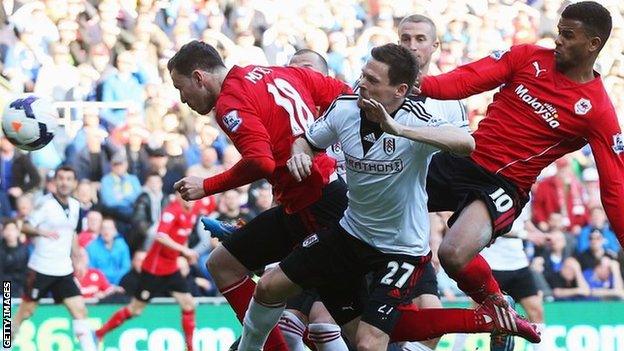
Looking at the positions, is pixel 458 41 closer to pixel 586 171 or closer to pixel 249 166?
pixel 586 171

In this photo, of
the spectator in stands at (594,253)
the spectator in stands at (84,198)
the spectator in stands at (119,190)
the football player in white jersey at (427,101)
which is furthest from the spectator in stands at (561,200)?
the football player in white jersey at (427,101)

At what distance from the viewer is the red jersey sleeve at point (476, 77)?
7945 millimetres

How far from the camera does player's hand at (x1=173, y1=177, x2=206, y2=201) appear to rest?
7543mm

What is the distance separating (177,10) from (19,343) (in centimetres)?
402

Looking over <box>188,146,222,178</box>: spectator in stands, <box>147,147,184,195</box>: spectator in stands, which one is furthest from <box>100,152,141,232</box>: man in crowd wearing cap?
<box>188,146,222,178</box>: spectator in stands

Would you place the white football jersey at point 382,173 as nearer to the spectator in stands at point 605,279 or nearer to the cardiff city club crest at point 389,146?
the cardiff city club crest at point 389,146

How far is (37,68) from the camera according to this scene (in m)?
14.2

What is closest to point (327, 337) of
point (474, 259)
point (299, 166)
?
point (474, 259)

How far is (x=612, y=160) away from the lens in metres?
7.98

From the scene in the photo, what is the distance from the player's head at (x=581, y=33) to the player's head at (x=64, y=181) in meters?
6.75

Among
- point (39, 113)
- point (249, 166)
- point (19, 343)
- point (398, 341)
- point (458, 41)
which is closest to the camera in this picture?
point (249, 166)

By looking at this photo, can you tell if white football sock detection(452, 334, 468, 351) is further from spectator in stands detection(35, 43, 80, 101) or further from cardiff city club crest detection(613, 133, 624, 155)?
cardiff city club crest detection(613, 133, 624, 155)

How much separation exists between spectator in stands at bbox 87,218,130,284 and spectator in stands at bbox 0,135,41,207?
0.84 m

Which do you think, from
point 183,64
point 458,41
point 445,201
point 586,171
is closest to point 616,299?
point 586,171
